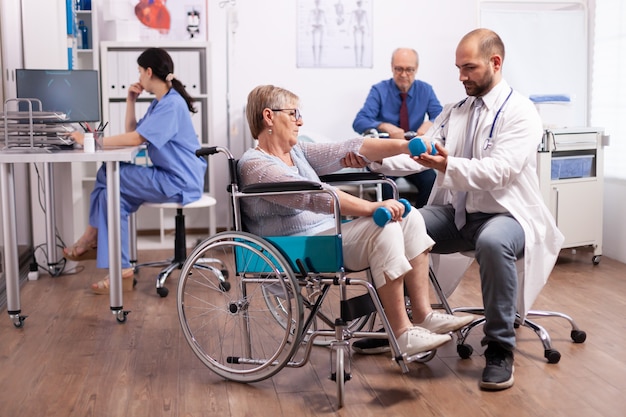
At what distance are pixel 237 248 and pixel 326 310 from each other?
3.41 feet

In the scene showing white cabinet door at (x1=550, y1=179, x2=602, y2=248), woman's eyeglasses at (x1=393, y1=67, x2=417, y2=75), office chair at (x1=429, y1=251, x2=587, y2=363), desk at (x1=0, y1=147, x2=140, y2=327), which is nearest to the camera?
office chair at (x1=429, y1=251, x2=587, y2=363)

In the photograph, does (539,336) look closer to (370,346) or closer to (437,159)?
(370,346)

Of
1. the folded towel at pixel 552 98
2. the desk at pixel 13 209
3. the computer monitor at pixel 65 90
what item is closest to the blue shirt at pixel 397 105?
the folded towel at pixel 552 98

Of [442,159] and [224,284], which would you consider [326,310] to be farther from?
[442,159]

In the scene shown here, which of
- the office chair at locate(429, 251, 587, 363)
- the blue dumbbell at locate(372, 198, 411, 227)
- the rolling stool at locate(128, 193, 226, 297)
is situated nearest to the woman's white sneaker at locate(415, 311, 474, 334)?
the office chair at locate(429, 251, 587, 363)

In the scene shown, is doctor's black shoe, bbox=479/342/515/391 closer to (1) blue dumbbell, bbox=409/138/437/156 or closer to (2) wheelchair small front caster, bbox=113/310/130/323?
(1) blue dumbbell, bbox=409/138/437/156

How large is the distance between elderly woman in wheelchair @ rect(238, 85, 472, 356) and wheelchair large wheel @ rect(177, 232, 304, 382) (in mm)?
148

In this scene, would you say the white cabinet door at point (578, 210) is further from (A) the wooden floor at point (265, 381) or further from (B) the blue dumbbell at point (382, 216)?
(B) the blue dumbbell at point (382, 216)

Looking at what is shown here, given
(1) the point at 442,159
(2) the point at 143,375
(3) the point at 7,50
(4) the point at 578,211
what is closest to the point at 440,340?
(1) the point at 442,159

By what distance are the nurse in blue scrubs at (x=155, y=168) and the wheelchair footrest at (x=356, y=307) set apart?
5.57 ft

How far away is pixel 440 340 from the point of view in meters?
2.57

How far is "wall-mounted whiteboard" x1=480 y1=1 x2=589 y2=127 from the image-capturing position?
5.16m

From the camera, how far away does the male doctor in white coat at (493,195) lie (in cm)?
274

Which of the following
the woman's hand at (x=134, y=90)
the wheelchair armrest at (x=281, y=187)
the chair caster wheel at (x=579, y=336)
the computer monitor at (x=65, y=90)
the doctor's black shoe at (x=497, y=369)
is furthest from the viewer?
the woman's hand at (x=134, y=90)
